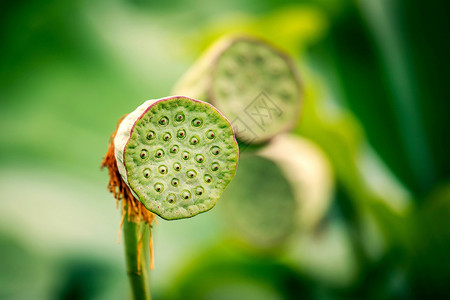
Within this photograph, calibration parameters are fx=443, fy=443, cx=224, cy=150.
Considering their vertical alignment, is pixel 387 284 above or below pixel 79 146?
below

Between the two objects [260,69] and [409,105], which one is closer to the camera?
[260,69]

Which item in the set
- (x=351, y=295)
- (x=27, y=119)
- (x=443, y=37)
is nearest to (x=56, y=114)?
(x=27, y=119)

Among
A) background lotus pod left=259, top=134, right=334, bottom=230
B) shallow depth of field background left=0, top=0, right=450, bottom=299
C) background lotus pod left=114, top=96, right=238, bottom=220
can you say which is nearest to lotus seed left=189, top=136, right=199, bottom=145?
background lotus pod left=114, top=96, right=238, bottom=220

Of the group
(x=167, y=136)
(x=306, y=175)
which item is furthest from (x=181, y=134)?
(x=306, y=175)

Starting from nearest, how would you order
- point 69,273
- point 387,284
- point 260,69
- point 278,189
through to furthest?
point 260,69 → point 278,189 → point 387,284 → point 69,273

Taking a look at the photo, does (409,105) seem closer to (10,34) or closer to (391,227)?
(391,227)

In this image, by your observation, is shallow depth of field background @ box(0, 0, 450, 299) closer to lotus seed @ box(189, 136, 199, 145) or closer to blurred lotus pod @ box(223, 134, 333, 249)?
blurred lotus pod @ box(223, 134, 333, 249)

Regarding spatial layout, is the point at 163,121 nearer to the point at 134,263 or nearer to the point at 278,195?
the point at 134,263
